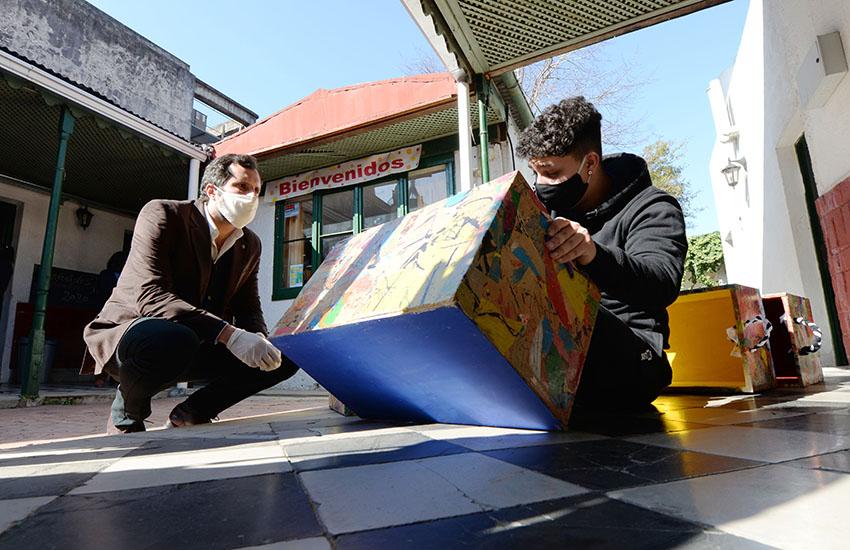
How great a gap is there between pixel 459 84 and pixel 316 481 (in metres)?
3.80

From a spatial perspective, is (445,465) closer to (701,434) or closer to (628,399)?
(701,434)

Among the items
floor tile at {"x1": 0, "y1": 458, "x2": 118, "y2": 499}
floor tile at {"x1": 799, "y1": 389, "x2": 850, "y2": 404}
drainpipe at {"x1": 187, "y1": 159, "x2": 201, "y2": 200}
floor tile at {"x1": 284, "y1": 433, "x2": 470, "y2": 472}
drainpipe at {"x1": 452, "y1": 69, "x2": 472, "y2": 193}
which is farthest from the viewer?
drainpipe at {"x1": 187, "y1": 159, "x2": 201, "y2": 200}

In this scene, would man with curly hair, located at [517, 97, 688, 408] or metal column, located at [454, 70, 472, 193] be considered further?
metal column, located at [454, 70, 472, 193]

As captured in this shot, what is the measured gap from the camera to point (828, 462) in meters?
0.85

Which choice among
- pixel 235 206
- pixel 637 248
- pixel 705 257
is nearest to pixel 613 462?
pixel 637 248

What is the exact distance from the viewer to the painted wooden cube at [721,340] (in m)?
2.32

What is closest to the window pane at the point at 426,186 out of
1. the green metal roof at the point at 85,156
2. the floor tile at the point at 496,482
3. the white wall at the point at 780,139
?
the green metal roof at the point at 85,156

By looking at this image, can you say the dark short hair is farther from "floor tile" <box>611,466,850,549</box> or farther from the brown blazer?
"floor tile" <box>611,466,850,549</box>

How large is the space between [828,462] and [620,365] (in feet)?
2.59

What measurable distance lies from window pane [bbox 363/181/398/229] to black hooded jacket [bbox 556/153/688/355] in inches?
170

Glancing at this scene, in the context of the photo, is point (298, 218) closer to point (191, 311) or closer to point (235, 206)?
point (235, 206)

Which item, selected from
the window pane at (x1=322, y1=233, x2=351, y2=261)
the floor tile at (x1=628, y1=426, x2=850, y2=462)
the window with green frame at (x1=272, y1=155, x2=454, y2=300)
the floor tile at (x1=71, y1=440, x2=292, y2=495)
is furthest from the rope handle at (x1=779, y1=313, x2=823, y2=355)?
the window pane at (x1=322, y1=233, x2=351, y2=261)

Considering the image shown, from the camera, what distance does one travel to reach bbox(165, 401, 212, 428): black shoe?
7.32 ft

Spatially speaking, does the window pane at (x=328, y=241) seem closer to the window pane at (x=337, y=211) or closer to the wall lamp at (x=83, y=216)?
the window pane at (x=337, y=211)
